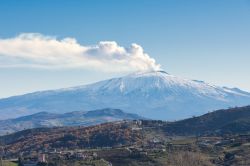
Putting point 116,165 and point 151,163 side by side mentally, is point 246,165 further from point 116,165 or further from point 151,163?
point 116,165

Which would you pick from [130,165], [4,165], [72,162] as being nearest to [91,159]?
[72,162]

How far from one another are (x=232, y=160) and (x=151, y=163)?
29.5 m

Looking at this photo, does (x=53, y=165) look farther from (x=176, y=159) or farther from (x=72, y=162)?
(x=176, y=159)

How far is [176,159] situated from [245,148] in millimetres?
30818

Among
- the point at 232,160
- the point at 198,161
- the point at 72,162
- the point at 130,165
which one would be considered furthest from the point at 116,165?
the point at 232,160

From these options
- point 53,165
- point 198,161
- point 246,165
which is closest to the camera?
point 246,165

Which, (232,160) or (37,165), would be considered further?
(37,165)

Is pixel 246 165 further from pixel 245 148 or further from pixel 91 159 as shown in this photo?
pixel 91 159

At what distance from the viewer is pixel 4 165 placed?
196 metres

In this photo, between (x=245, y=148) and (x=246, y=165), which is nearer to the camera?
(x=246, y=165)

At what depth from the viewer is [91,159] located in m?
199

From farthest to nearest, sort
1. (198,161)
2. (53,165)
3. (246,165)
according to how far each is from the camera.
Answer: (53,165)
(198,161)
(246,165)

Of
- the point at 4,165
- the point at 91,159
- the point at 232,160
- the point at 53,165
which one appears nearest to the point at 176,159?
the point at 232,160

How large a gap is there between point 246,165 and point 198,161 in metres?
18.5
